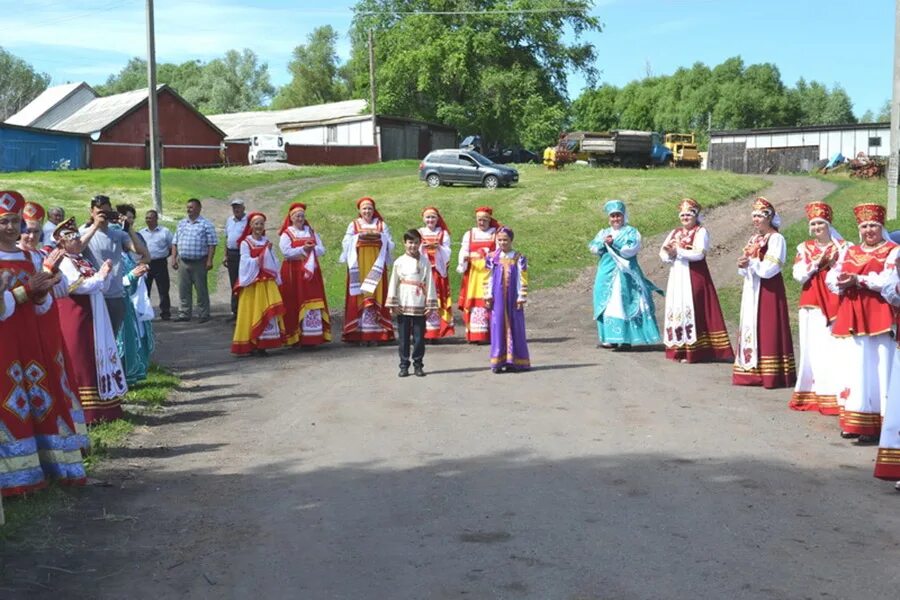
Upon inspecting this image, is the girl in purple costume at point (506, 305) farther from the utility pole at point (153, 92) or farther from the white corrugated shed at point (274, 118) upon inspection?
the white corrugated shed at point (274, 118)

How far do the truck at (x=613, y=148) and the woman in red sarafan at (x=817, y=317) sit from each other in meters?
43.5

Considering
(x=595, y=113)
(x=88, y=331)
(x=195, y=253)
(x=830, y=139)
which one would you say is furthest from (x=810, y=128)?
(x=88, y=331)

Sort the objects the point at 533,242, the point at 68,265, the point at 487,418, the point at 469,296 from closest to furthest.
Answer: the point at 68,265 < the point at 487,418 < the point at 469,296 < the point at 533,242

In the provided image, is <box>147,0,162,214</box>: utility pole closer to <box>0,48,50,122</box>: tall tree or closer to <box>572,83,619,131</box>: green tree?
<box>572,83,619,131</box>: green tree

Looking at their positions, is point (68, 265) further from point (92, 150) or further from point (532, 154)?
point (532, 154)

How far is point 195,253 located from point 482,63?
2026 inches

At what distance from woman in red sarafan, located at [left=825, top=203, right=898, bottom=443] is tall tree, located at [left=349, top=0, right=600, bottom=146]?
55918 millimetres

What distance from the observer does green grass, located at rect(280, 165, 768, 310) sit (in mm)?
26781

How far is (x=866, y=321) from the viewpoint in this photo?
954 cm

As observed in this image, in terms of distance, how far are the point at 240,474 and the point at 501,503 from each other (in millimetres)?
2276

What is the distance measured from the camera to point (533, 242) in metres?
28.5

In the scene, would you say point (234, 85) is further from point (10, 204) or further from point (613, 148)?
point (10, 204)

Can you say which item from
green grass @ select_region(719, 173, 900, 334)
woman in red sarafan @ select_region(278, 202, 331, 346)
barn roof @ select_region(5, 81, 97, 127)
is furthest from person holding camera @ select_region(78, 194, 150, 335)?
barn roof @ select_region(5, 81, 97, 127)

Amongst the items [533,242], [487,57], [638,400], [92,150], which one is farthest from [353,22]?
[638,400]
